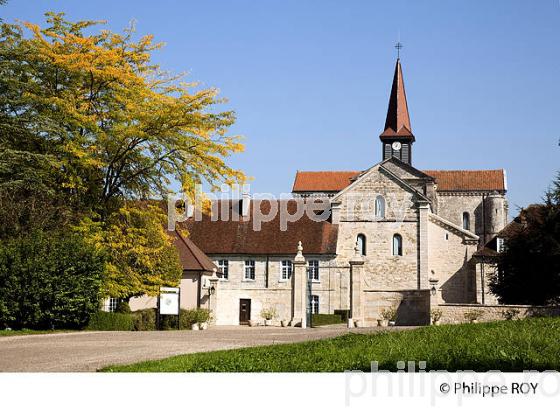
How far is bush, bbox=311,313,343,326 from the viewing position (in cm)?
3119

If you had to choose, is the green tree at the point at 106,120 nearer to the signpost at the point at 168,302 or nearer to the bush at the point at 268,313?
the signpost at the point at 168,302

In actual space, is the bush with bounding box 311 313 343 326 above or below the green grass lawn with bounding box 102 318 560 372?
below

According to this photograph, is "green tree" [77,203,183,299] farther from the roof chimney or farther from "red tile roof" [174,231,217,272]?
the roof chimney

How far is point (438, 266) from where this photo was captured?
132ft

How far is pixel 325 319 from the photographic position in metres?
31.9

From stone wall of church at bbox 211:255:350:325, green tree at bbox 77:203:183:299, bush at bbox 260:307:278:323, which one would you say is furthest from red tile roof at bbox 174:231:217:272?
green tree at bbox 77:203:183:299

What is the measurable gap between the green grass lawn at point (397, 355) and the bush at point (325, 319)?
1933 centimetres

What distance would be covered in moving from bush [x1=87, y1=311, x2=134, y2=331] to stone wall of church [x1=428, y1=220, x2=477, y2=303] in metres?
22.0

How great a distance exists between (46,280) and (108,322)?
2334 mm

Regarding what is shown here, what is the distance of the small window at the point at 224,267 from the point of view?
126ft

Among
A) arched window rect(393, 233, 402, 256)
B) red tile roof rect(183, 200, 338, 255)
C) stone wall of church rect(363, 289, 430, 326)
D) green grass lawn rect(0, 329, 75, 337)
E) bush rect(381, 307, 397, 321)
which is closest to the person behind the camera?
green grass lawn rect(0, 329, 75, 337)
